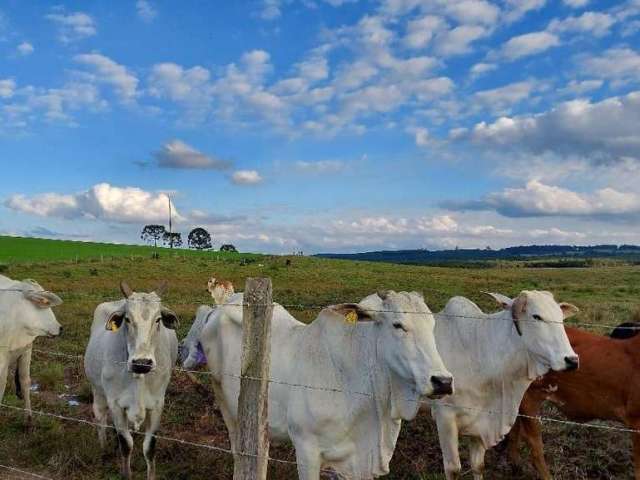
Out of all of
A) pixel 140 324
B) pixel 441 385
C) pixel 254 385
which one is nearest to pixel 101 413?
pixel 140 324

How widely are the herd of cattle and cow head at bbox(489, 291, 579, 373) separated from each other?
0.01m

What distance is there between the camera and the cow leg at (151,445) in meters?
6.41

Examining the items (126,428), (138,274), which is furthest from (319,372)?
(138,274)

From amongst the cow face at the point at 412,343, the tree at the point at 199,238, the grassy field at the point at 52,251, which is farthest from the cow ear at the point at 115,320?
the tree at the point at 199,238

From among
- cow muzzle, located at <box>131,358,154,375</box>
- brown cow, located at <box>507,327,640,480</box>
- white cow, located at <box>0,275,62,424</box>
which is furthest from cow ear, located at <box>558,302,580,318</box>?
white cow, located at <box>0,275,62,424</box>

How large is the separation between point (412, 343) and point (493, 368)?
2.05 metres

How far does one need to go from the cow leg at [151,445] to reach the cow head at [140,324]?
0.97m

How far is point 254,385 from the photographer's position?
14.0ft

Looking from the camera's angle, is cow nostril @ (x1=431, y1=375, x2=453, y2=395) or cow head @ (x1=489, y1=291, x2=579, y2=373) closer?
cow nostril @ (x1=431, y1=375, x2=453, y2=395)

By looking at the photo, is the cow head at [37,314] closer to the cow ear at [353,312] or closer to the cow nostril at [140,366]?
the cow nostril at [140,366]

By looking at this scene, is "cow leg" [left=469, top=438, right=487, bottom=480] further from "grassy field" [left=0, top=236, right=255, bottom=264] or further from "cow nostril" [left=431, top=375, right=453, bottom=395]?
"grassy field" [left=0, top=236, right=255, bottom=264]

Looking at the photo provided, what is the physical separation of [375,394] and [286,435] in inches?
38.0

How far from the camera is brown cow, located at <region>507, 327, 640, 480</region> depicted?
20.7 ft

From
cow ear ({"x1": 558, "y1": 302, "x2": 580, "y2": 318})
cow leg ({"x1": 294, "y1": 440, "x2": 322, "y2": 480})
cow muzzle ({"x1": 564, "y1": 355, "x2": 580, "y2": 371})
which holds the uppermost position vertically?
cow ear ({"x1": 558, "y1": 302, "x2": 580, "y2": 318})
